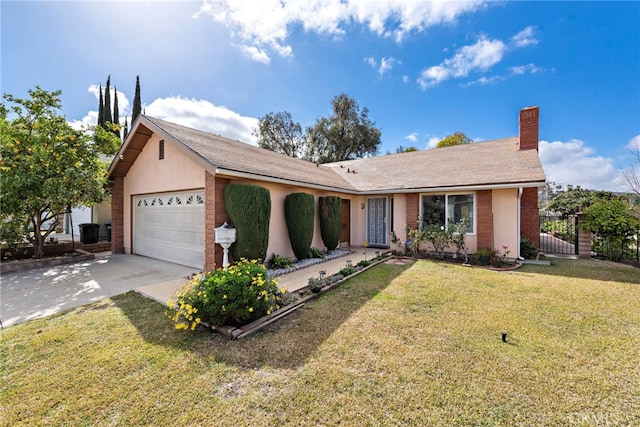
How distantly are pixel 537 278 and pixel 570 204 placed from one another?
17.9 metres

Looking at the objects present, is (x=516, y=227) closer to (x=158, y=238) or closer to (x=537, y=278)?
(x=537, y=278)

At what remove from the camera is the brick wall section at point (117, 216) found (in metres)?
12.3

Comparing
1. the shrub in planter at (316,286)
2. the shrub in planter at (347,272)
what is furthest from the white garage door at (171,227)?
the shrub in planter at (347,272)

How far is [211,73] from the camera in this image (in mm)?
13438

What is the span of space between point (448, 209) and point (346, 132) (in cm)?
2534

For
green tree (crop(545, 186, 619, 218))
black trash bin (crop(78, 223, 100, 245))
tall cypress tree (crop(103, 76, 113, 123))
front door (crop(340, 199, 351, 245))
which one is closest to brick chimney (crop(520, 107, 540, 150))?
front door (crop(340, 199, 351, 245))

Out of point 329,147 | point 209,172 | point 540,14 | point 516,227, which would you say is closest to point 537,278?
point 516,227

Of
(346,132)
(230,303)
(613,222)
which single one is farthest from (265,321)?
(346,132)

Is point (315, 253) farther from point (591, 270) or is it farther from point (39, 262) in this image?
point (39, 262)

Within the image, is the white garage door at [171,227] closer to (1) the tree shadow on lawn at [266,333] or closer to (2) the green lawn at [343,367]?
(1) the tree shadow on lawn at [266,333]

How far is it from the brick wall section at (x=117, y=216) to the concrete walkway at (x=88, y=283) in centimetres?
186

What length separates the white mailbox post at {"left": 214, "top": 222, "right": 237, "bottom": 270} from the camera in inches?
284

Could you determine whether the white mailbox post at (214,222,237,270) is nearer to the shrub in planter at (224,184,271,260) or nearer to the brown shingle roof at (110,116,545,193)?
the shrub in planter at (224,184,271,260)

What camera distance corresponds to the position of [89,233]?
1333 centimetres
